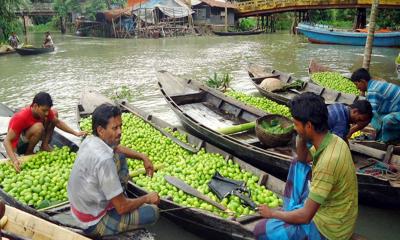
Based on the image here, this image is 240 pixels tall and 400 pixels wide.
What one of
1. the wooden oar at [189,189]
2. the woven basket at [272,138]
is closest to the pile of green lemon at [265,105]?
the woven basket at [272,138]

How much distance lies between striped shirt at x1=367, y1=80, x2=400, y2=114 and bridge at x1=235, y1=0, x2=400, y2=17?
20004mm

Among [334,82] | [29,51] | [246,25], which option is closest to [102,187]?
[334,82]

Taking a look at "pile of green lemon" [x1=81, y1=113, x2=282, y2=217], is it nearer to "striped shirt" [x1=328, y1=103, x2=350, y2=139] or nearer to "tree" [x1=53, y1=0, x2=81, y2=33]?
"striped shirt" [x1=328, y1=103, x2=350, y2=139]

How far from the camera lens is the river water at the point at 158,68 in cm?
925

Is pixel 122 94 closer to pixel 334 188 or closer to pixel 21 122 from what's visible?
pixel 21 122

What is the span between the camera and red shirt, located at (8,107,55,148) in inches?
188

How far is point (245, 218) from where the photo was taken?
143 inches

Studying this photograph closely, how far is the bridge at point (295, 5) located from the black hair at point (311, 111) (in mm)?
23010

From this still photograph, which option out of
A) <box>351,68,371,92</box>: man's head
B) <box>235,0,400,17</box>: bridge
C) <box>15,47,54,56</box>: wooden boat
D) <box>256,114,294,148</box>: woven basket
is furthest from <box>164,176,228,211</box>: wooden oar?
<box>235,0,400,17</box>: bridge

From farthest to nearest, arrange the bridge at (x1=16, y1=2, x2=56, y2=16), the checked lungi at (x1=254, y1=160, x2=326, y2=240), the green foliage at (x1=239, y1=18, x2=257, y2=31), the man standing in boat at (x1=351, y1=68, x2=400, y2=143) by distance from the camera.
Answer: the green foliage at (x1=239, y1=18, x2=257, y2=31) < the bridge at (x1=16, y1=2, x2=56, y2=16) < the man standing in boat at (x1=351, y1=68, x2=400, y2=143) < the checked lungi at (x1=254, y1=160, x2=326, y2=240)

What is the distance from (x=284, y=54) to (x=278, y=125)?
592 inches

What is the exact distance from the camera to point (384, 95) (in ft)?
16.3

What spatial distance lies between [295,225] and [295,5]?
27.6 metres


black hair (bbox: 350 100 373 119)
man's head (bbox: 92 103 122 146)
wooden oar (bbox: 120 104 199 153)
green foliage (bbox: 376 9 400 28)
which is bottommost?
wooden oar (bbox: 120 104 199 153)
